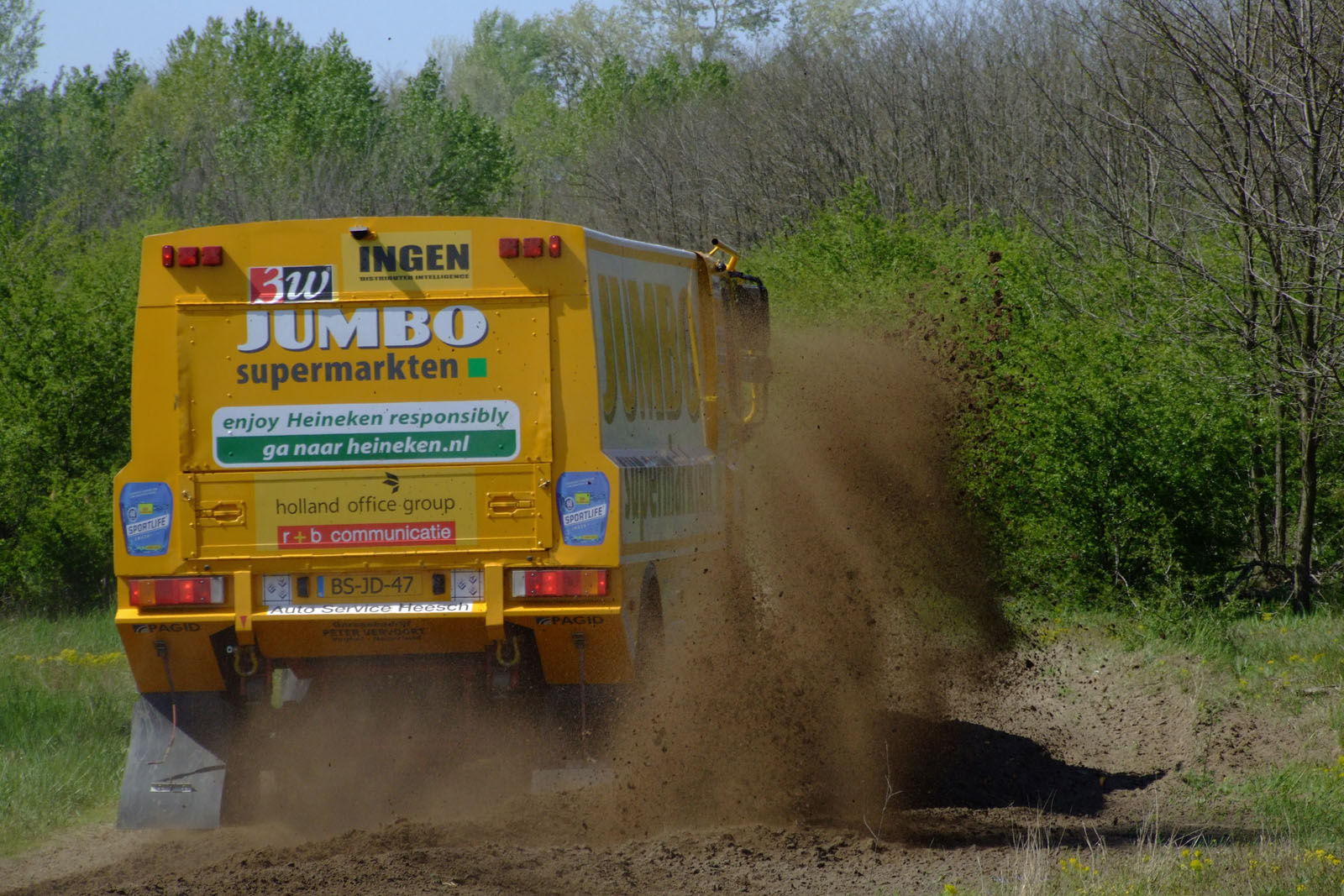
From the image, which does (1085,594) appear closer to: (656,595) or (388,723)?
(656,595)

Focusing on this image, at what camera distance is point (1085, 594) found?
13.2 meters

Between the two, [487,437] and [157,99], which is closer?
[487,437]

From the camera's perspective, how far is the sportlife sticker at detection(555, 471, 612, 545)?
6949 millimetres

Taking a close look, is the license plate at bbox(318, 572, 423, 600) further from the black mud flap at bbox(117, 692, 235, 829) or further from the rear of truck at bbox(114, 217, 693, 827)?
the black mud flap at bbox(117, 692, 235, 829)

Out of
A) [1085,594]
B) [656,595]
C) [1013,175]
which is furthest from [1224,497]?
[1013,175]

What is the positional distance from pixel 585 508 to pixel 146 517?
2.16 metres

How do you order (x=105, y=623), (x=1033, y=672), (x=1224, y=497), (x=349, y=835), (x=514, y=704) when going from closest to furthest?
1. (x=349, y=835)
2. (x=514, y=704)
3. (x=1033, y=672)
4. (x=1224, y=497)
5. (x=105, y=623)

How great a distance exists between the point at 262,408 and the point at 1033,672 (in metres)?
6.86

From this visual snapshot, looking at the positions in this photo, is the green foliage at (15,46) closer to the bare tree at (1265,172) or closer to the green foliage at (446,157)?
the green foliage at (446,157)

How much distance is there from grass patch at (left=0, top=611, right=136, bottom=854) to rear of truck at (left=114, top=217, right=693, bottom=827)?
166 centimetres

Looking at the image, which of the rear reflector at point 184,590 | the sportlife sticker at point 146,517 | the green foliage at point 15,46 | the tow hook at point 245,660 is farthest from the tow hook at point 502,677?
the green foliage at point 15,46

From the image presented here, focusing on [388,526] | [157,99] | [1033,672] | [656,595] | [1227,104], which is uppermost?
[157,99]

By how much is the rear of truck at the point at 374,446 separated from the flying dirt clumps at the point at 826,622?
3.35 ft

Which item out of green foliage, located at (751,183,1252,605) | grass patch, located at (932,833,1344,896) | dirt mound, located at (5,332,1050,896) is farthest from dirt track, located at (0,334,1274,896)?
green foliage, located at (751,183,1252,605)
